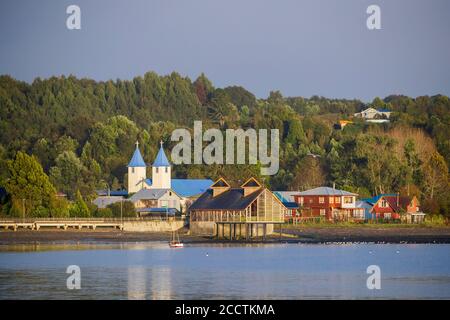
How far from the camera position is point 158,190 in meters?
113

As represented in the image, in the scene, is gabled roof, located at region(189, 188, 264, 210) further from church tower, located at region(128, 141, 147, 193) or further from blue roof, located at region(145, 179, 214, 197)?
church tower, located at region(128, 141, 147, 193)

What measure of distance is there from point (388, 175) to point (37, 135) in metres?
50.6

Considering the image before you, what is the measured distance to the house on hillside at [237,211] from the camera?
307ft

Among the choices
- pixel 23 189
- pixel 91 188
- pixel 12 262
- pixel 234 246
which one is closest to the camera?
pixel 12 262

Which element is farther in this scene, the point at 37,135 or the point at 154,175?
the point at 37,135

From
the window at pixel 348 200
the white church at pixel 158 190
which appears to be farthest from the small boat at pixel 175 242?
the window at pixel 348 200

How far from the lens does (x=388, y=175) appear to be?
120m

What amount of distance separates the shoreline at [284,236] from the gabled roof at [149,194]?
490 inches

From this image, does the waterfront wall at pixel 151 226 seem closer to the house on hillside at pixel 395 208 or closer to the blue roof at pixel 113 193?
the blue roof at pixel 113 193

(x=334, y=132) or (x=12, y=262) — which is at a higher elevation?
(x=334, y=132)

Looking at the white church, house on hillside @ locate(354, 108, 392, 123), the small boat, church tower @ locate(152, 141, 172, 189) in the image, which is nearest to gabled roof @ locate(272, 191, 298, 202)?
the white church

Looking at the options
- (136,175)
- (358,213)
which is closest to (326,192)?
(358,213)

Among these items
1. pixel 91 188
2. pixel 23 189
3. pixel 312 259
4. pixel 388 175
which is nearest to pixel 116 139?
pixel 91 188
